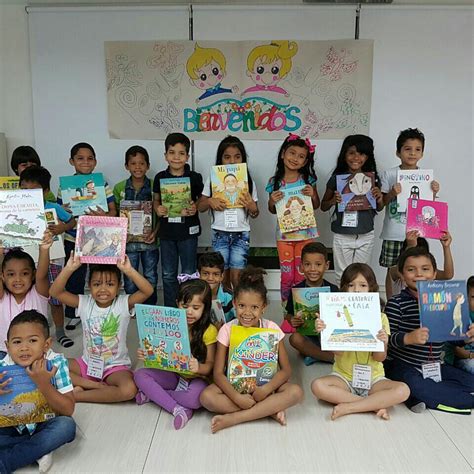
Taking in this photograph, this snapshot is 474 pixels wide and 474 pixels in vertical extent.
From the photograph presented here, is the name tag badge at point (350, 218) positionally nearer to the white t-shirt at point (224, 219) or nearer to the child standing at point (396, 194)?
the child standing at point (396, 194)

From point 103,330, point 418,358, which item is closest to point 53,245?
point 103,330

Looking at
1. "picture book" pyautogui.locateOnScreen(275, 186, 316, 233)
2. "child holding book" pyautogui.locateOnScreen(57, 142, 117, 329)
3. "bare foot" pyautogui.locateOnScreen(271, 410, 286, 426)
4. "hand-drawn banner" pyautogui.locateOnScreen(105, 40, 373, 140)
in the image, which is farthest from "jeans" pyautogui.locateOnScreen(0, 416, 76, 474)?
"hand-drawn banner" pyautogui.locateOnScreen(105, 40, 373, 140)

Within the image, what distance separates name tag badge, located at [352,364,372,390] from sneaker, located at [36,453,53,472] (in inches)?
59.3

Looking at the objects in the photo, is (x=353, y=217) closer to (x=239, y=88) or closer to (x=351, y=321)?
(x=351, y=321)

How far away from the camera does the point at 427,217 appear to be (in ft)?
10.9

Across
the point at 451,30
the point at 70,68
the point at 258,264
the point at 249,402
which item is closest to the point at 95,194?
the point at 70,68

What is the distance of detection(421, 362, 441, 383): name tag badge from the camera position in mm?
2670

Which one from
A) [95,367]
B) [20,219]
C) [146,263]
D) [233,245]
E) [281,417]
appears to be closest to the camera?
[281,417]

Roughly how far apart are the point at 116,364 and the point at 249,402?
79 cm

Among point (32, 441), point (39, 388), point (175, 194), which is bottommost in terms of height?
point (32, 441)

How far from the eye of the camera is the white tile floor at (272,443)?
2.17 meters

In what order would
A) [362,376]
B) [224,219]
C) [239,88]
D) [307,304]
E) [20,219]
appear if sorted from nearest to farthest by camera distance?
[362,376]
[20,219]
[307,304]
[224,219]
[239,88]

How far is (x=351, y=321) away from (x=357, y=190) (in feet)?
4.38

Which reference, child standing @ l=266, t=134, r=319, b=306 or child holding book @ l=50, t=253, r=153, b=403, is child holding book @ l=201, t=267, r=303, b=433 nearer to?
child holding book @ l=50, t=253, r=153, b=403
